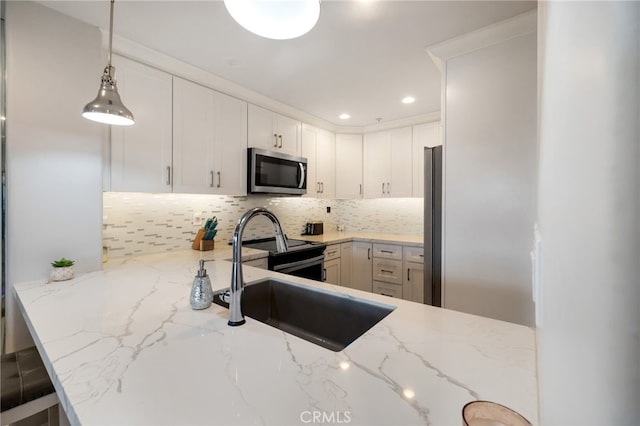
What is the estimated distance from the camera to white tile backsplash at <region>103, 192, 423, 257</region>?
215cm

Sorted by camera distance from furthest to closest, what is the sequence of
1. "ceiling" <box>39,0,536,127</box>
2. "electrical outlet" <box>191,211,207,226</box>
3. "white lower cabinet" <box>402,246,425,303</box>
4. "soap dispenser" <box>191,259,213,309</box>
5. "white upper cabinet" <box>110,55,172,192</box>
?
"white lower cabinet" <box>402,246,425,303</box>
"electrical outlet" <box>191,211,207,226</box>
"white upper cabinet" <box>110,55,172,192</box>
"ceiling" <box>39,0,536,127</box>
"soap dispenser" <box>191,259,213,309</box>

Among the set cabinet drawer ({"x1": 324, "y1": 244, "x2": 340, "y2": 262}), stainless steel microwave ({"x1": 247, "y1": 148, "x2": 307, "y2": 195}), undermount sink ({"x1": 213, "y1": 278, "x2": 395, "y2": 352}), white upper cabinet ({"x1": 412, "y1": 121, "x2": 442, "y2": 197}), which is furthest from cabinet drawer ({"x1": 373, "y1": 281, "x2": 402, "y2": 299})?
undermount sink ({"x1": 213, "y1": 278, "x2": 395, "y2": 352})

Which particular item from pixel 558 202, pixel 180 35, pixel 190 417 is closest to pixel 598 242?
pixel 558 202

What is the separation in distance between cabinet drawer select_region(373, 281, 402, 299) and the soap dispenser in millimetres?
2431

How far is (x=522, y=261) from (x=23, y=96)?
2.74 metres

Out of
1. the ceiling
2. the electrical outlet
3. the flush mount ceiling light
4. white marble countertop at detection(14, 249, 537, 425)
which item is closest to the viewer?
white marble countertop at detection(14, 249, 537, 425)

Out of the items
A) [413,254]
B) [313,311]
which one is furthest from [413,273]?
[313,311]

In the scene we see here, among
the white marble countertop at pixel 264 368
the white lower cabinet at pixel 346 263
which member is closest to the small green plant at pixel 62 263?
the white marble countertop at pixel 264 368

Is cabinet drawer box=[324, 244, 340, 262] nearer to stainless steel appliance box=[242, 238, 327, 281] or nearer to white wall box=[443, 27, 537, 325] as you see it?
stainless steel appliance box=[242, 238, 327, 281]

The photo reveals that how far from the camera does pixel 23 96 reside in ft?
→ 4.62

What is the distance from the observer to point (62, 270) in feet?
4.73

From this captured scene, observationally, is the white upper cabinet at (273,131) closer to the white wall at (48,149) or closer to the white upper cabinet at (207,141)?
the white upper cabinet at (207,141)

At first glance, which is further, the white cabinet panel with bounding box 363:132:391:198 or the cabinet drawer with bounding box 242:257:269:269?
the white cabinet panel with bounding box 363:132:391:198

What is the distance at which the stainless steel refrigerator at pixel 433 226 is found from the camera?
76.4 inches
